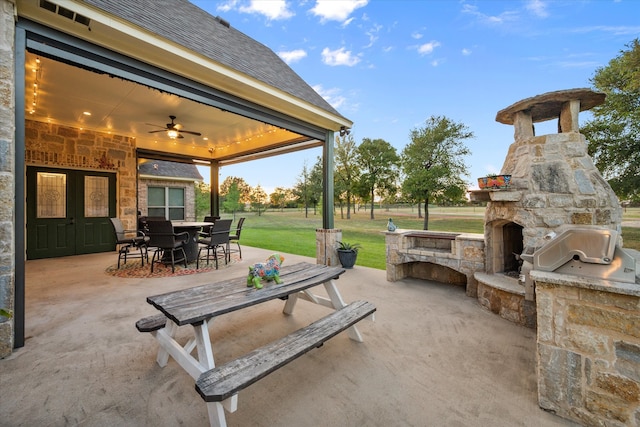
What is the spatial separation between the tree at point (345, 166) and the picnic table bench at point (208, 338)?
1511cm

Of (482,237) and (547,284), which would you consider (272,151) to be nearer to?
(482,237)

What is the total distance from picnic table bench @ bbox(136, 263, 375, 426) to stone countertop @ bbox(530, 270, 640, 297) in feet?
4.18

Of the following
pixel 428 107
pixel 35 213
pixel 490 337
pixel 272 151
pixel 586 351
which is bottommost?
pixel 490 337

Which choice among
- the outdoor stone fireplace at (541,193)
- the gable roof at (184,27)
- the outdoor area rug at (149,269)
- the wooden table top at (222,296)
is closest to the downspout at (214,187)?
the outdoor area rug at (149,269)

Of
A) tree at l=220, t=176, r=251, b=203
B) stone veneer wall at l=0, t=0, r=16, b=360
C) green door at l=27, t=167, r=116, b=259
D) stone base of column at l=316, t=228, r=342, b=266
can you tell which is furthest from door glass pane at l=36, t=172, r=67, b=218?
tree at l=220, t=176, r=251, b=203

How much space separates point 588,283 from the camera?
144 cm

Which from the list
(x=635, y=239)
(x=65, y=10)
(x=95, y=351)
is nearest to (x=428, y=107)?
(x=635, y=239)

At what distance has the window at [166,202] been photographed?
994 centimetres

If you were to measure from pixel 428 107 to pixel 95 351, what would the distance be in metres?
13.4

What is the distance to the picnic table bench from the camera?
1269mm

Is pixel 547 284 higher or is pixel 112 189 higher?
pixel 112 189

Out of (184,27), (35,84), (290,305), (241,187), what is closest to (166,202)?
(35,84)

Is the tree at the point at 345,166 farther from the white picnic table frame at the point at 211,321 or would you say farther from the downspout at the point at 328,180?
the white picnic table frame at the point at 211,321

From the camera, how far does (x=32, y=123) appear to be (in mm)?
5633
